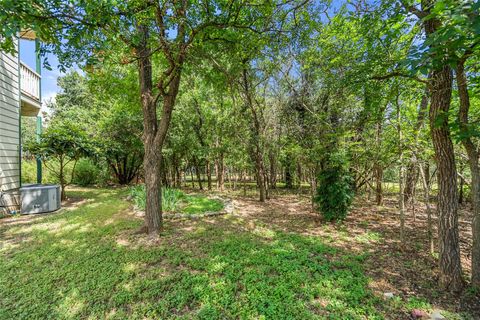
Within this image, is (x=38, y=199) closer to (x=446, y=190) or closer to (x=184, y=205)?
(x=184, y=205)

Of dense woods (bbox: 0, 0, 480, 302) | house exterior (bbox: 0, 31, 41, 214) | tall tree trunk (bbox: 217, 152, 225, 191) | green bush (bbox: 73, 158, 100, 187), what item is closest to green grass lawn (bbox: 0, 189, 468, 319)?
dense woods (bbox: 0, 0, 480, 302)

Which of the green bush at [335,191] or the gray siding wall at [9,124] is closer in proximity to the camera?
the green bush at [335,191]

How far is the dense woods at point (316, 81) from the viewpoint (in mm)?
2326

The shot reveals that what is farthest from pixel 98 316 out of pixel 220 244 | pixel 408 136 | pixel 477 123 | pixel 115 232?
pixel 408 136

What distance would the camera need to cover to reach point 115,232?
4.19 meters

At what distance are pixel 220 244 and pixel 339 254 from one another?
1970mm

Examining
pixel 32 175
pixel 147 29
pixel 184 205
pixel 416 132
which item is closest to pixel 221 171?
pixel 184 205

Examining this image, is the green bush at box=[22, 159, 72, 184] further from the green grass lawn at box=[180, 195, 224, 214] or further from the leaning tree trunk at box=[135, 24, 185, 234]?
the leaning tree trunk at box=[135, 24, 185, 234]

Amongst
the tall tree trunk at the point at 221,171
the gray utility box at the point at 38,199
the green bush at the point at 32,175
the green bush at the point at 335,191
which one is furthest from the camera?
the tall tree trunk at the point at 221,171

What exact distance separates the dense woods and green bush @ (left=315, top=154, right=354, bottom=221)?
3 cm

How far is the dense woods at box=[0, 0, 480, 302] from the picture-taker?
233cm

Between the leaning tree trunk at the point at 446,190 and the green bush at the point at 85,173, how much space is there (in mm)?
12462

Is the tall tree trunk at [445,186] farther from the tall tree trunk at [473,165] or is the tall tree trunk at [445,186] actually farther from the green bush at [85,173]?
the green bush at [85,173]

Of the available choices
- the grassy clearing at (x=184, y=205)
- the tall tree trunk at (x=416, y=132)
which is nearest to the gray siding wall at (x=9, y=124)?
the grassy clearing at (x=184, y=205)
